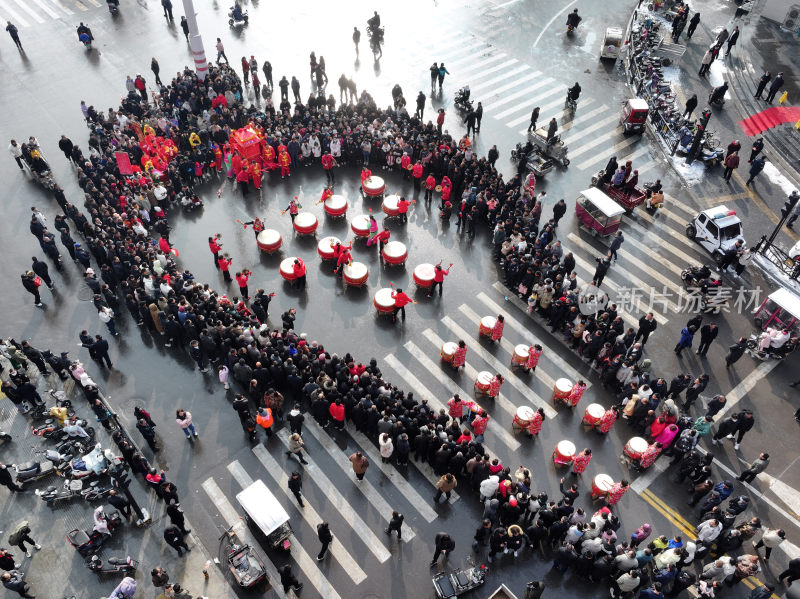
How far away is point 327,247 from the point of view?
28500 mm

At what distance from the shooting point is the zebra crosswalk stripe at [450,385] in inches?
901

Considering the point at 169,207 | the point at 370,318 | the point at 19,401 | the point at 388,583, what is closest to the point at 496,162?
the point at 370,318

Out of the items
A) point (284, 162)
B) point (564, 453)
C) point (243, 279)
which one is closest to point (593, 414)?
point (564, 453)

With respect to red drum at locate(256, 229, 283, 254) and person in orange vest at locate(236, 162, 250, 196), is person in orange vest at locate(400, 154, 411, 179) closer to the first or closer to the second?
red drum at locate(256, 229, 283, 254)

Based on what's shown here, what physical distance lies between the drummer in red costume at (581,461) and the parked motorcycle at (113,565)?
1486cm

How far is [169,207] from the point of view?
3112 centimetres

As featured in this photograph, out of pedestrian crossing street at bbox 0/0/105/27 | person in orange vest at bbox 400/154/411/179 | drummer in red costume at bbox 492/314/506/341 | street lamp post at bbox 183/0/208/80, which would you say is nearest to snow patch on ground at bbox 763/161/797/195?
drummer in red costume at bbox 492/314/506/341

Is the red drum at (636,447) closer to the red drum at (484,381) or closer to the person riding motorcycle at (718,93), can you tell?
the red drum at (484,381)

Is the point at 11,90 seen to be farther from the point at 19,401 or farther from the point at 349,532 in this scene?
the point at 349,532

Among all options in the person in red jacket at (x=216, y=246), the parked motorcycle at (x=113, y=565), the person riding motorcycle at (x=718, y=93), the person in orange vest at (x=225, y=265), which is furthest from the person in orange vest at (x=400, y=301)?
the person riding motorcycle at (x=718, y=93)

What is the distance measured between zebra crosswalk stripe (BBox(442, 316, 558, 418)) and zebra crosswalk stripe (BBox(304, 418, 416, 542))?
23.3 ft

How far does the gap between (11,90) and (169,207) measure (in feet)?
58.6

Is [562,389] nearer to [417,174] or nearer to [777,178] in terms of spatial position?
[417,174]

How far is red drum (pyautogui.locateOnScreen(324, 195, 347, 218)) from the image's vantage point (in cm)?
3079
